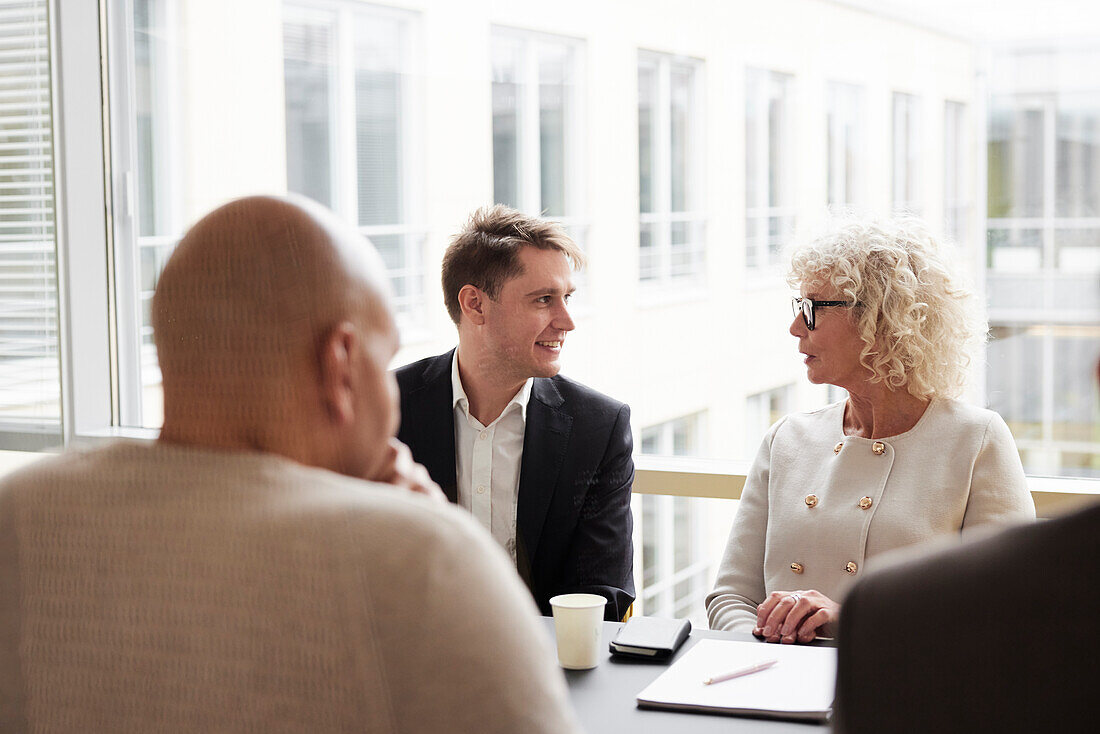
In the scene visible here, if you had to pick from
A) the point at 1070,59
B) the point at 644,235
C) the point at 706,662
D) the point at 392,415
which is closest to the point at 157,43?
the point at 644,235

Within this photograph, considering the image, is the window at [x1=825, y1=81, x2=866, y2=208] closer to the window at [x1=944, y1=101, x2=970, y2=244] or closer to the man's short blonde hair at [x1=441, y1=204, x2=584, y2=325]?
the window at [x1=944, y1=101, x2=970, y2=244]

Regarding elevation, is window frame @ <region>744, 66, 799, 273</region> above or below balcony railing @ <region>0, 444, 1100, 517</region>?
above

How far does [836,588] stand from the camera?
211 cm

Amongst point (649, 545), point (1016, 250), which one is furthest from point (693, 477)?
point (649, 545)

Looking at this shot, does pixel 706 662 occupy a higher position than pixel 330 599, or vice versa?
pixel 330 599

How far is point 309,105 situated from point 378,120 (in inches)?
12.2

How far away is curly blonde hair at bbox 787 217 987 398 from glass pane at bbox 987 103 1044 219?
119 cm

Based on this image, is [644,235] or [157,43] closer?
[157,43]

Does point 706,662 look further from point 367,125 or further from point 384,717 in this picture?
point 367,125

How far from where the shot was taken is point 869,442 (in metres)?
2.21

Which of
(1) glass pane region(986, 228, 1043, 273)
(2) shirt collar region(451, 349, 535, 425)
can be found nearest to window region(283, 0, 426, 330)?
(2) shirt collar region(451, 349, 535, 425)

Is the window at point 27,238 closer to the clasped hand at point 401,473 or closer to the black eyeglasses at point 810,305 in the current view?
the black eyeglasses at point 810,305

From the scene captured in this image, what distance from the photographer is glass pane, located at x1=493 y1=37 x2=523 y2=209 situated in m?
4.78

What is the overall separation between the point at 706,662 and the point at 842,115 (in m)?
3.37
